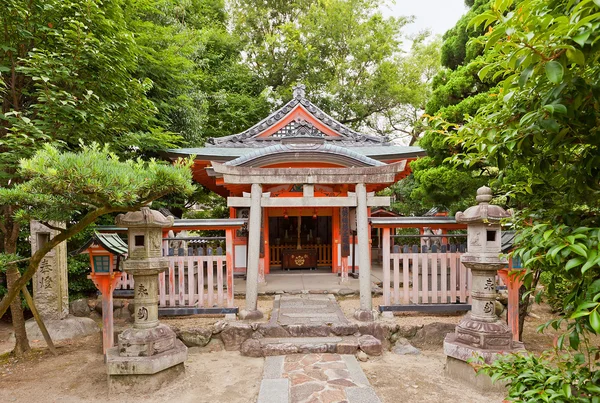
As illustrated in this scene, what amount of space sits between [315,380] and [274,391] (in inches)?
23.6

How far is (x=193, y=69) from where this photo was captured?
40.5 feet

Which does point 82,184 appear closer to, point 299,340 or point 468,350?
point 299,340

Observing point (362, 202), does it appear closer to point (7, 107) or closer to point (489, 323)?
point (489, 323)

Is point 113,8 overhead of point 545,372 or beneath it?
overhead

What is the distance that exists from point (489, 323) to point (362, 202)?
9.14ft

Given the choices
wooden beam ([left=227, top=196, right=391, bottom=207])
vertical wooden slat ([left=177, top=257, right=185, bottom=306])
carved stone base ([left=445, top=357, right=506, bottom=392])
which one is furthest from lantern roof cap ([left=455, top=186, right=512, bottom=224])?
vertical wooden slat ([left=177, top=257, right=185, bottom=306])

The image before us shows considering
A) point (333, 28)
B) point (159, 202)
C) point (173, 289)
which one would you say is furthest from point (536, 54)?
point (333, 28)

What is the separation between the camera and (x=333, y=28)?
19.0m

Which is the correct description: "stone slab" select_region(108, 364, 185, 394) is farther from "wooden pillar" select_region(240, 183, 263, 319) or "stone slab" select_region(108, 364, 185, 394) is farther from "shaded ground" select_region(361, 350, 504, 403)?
"shaded ground" select_region(361, 350, 504, 403)

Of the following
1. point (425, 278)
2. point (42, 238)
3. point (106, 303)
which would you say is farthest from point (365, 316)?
point (42, 238)

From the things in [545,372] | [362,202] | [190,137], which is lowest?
[545,372]

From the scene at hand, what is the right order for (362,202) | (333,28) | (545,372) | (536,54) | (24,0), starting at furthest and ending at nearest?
(333,28) < (362,202) < (24,0) < (545,372) < (536,54)

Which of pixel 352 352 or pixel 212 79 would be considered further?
pixel 212 79

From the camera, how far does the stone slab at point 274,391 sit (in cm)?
373
